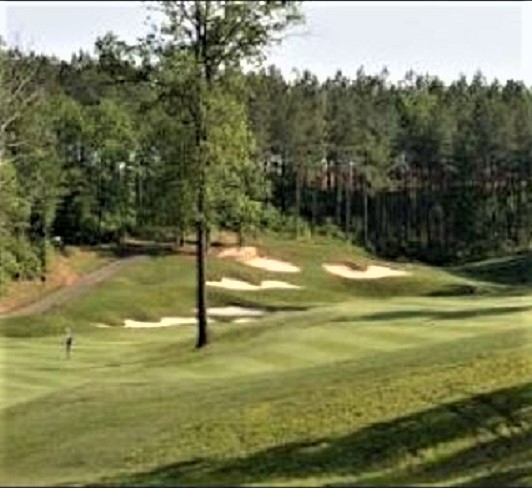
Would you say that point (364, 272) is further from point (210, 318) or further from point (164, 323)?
point (164, 323)

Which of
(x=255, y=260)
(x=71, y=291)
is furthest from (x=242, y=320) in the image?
(x=255, y=260)

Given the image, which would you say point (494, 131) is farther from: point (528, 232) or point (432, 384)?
point (432, 384)

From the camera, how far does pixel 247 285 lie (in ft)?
264

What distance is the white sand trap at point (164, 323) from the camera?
Result: 63844 mm

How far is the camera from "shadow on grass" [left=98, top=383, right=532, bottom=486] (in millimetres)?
16344

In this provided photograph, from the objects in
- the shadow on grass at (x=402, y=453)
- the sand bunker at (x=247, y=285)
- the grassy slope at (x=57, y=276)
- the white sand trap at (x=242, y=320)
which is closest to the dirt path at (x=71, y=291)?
the grassy slope at (x=57, y=276)

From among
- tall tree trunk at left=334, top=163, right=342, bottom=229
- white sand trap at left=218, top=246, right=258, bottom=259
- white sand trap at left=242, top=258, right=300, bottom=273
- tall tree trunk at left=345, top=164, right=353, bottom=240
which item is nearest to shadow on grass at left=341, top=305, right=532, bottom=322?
white sand trap at left=242, top=258, right=300, bottom=273

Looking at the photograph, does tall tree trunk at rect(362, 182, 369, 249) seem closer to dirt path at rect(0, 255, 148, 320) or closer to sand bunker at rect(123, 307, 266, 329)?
dirt path at rect(0, 255, 148, 320)

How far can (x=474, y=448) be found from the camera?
1814 centimetres

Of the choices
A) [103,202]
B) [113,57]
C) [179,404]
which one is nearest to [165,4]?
[113,57]

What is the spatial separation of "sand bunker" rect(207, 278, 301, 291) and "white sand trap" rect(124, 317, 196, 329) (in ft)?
35.5

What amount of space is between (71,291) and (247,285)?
41.8 feet

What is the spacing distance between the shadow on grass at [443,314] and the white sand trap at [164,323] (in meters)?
18.9

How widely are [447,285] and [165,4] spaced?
5150 cm
